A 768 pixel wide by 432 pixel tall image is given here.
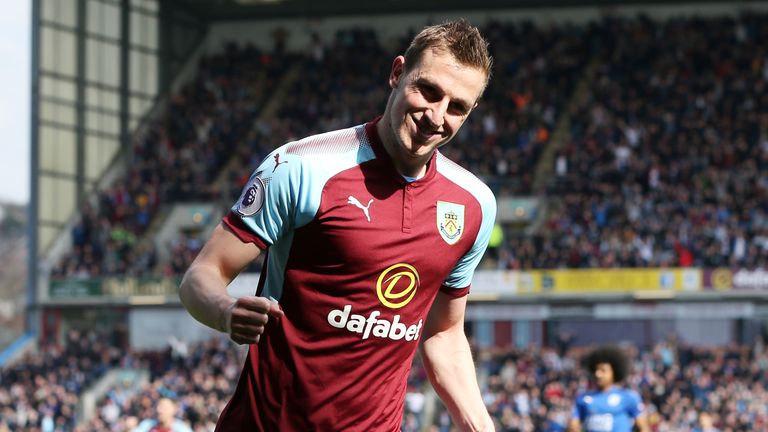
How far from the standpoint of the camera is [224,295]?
3.33 meters

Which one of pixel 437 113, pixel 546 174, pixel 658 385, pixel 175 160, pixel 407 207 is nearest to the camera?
pixel 437 113

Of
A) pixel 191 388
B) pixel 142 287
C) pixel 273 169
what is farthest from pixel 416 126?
pixel 142 287

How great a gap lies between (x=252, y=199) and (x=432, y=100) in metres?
0.56

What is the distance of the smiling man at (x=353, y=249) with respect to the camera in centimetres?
359

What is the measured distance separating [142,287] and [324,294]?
34.1 metres

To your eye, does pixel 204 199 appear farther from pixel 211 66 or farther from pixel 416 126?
pixel 416 126

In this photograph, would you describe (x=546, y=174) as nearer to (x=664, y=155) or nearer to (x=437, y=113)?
(x=664, y=155)

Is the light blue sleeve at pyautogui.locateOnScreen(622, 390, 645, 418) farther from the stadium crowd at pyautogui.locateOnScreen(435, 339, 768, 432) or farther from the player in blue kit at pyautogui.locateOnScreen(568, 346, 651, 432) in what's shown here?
the stadium crowd at pyautogui.locateOnScreen(435, 339, 768, 432)

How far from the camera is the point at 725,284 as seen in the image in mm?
32844

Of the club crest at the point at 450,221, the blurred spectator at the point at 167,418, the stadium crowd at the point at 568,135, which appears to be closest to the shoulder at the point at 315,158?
the club crest at the point at 450,221

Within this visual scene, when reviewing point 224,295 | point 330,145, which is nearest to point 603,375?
point 330,145

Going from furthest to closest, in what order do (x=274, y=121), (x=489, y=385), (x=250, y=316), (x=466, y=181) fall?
A: (x=274, y=121)
(x=489, y=385)
(x=466, y=181)
(x=250, y=316)

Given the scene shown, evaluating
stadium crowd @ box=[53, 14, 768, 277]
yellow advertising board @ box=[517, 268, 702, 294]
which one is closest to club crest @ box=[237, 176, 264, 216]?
stadium crowd @ box=[53, 14, 768, 277]

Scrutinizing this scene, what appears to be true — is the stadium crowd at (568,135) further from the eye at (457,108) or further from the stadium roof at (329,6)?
the eye at (457,108)
